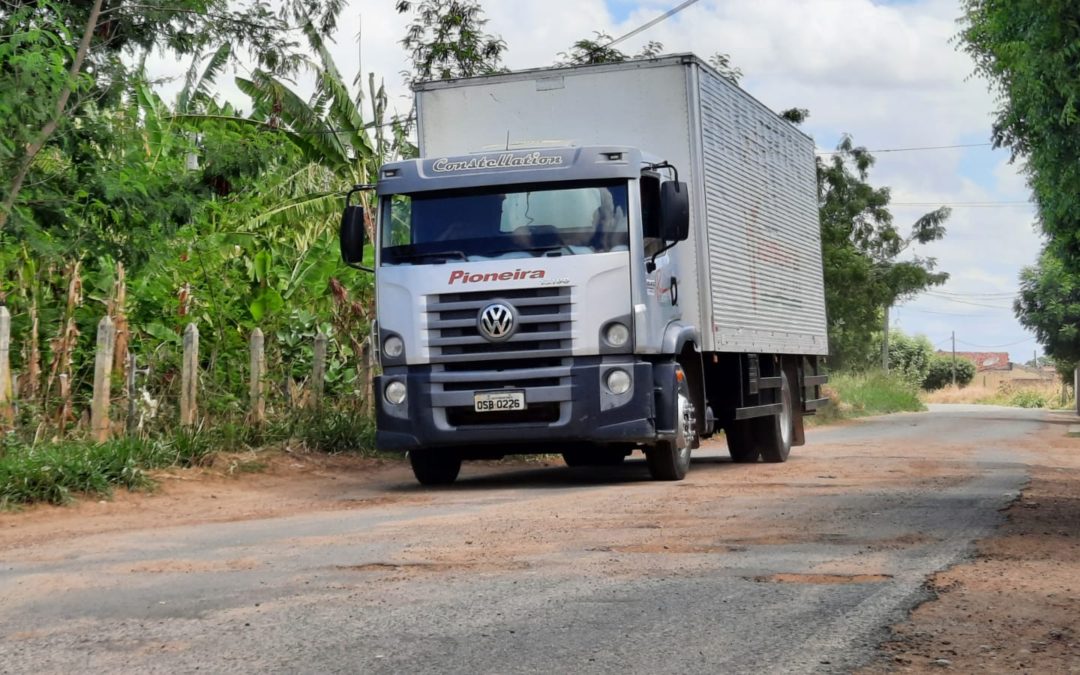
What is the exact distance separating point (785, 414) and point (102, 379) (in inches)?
332

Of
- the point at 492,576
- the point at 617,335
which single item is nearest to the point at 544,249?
the point at 617,335

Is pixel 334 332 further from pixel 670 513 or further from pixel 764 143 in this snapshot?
pixel 670 513

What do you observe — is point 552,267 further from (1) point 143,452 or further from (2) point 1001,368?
(2) point 1001,368

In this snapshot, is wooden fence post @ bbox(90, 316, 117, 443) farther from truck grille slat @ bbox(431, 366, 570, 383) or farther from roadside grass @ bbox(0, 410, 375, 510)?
truck grille slat @ bbox(431, 366, 570, 383)

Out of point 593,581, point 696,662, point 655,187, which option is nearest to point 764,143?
point 655,187

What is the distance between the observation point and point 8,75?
1129 cm

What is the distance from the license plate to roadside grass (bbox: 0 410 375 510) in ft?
9.88

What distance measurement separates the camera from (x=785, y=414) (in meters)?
17.8

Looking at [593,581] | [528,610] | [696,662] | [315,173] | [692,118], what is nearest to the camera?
[696,662]

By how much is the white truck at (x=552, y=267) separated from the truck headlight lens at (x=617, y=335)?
0.5 inches

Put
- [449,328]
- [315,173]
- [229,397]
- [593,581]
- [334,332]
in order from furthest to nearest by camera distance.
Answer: [315,173] < [334,332] < [229,397] < [449,328] < [593,581]

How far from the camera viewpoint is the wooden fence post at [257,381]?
15.7 m

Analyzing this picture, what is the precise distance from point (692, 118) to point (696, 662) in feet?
31.7

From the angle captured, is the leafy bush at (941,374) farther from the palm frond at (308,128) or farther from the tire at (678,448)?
the tire at (678,448)
